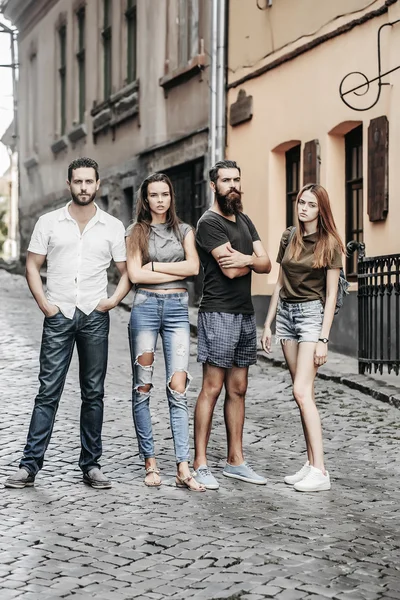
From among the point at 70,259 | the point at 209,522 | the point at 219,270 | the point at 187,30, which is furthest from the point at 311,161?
the point at 209,522

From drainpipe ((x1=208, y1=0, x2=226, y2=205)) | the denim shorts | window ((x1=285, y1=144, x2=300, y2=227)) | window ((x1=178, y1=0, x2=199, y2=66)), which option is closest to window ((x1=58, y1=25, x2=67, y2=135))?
window ((x1=178, y1=0, x2=199, y2=66))

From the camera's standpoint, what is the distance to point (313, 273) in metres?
7.62

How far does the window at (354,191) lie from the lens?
15453 mm

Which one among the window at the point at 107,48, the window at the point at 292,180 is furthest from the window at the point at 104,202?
the window at the point at 292,180

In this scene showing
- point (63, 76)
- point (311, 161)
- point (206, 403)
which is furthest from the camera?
point (63, 76)

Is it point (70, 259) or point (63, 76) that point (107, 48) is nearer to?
point (63, 76)

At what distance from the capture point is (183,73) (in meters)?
20.4

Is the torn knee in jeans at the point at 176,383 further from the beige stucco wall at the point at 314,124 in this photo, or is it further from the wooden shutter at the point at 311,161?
the wooden shutter at the point at 311,161

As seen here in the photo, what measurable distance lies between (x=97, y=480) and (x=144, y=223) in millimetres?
1507

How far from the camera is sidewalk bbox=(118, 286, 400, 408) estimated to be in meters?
11.3

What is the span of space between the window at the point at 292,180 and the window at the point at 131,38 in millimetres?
6911

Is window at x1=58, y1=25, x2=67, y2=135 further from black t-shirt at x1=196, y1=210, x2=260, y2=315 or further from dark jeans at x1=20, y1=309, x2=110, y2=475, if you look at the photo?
dark jeans at x1=20, y1=309, x2=110, y2=475

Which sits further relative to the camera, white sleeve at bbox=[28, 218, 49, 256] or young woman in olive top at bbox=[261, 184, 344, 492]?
young woman in olive top at bbox=[261, 184, 344, 492]

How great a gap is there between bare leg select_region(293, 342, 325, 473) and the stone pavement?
0.79 ft
